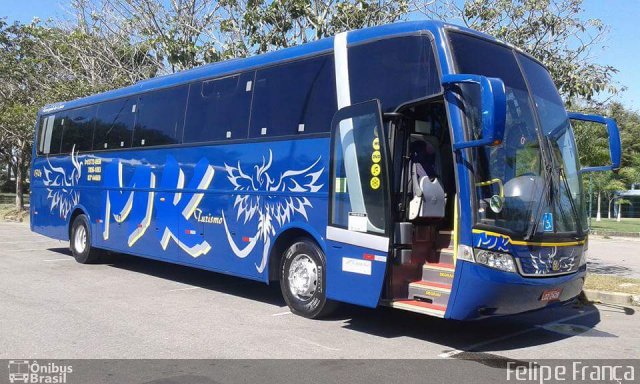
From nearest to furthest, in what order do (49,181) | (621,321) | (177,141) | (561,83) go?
1. (621,321)
2. (177,141)
3. (561,83)
4. (49,181)

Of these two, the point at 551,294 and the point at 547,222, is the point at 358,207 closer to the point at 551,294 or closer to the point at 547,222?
the point at 547,222

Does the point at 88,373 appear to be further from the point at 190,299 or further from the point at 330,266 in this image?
the point at 190,299

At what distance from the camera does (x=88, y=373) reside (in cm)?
558

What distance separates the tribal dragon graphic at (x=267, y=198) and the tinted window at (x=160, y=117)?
5.91 ft

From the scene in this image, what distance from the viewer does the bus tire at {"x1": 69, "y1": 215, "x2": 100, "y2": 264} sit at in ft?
42.8

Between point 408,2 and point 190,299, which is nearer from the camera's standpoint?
point 190,299

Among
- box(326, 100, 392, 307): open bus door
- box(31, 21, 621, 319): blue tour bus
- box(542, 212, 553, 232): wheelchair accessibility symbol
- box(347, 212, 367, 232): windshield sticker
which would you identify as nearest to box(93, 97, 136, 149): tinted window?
box(31, 21, 621, 319): blue tour bus

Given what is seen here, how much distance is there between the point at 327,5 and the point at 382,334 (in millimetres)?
7917

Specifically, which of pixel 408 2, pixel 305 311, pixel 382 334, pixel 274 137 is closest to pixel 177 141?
pixel 274 137

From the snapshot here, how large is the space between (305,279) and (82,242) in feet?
24.0

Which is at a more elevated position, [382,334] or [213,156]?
[213,156]

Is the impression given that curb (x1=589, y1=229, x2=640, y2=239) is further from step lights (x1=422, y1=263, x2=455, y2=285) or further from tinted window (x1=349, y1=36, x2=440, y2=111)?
tinted window (x1=349, y1=36, x2=440, y2=111)

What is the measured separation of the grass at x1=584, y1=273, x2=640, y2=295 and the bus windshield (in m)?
3.88

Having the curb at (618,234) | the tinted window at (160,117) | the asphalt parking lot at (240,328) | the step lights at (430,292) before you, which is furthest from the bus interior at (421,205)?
the curb at (618,234)
